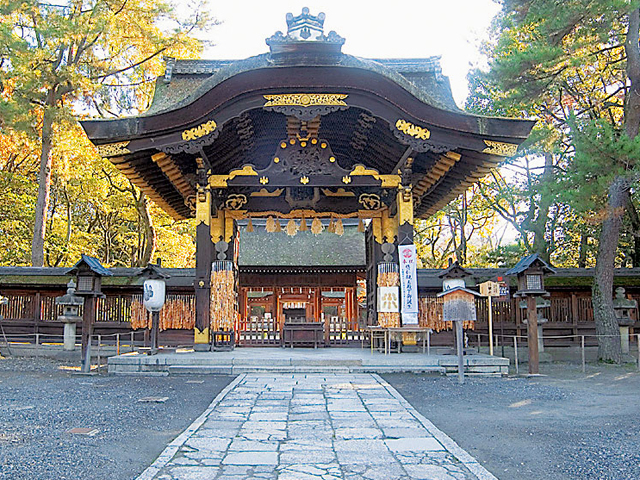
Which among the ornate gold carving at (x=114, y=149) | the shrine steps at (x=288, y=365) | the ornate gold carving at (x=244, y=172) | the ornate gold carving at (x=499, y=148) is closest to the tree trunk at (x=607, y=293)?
the ornate gold carving at (x=499, y=148)

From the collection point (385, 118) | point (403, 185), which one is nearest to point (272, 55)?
point (385, 118)

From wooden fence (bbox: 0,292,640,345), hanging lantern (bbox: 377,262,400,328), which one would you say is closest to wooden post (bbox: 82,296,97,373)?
wooden fence (bbox: 0,292,640,345)

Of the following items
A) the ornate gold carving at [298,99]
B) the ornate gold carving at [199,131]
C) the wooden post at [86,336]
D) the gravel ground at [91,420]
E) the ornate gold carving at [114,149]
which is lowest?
the gravel ground at [91,420]

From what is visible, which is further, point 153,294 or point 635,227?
point 635,227

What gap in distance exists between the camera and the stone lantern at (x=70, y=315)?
47.8 feet

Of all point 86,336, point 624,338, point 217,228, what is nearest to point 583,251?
point 624,338

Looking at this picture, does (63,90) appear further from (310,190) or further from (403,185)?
(403,185)

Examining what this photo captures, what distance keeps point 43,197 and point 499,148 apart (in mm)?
14724

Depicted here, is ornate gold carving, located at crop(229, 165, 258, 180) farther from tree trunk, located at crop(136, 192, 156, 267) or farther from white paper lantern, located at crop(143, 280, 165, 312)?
tree trunk, located at crop(136, 192, 156, 267)

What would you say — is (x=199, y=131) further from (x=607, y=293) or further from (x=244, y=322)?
(x=607, y=293)

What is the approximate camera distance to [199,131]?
1008 cm

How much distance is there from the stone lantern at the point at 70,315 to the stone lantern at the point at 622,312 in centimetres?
1366

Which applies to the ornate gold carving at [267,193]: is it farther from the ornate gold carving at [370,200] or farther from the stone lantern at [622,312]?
the stone lantern at [622,312]

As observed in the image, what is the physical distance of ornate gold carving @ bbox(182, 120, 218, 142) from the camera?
10047 millimetres
